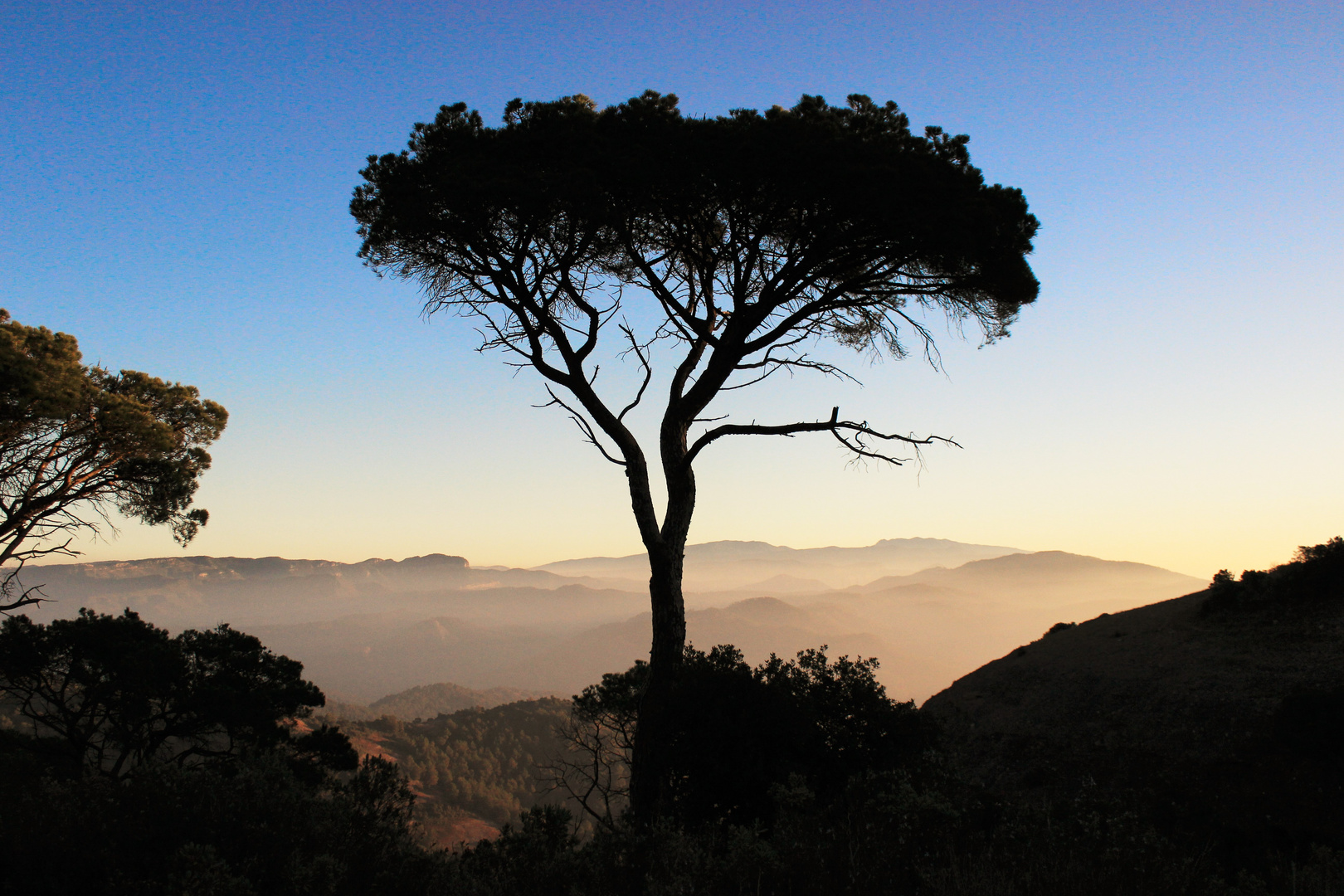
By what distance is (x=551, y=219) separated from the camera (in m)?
8.91

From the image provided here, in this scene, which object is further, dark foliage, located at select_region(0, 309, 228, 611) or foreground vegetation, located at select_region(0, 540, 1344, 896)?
dark foliage, located at select_region(0, 309, 228, 611)

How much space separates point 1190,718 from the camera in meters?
12.7

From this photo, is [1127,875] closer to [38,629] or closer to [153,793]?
[153,793]

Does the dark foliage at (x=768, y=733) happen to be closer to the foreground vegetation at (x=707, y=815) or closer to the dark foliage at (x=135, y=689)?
the foreground vegetation at (x=707, y=815)

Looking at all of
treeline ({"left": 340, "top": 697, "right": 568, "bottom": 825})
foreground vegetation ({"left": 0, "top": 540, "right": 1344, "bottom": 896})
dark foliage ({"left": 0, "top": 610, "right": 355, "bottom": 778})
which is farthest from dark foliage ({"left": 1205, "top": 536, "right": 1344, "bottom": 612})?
treeline ({"left": 340, "top": 697, "right": 568, "bottom": 825})

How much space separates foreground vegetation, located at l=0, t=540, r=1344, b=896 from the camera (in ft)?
11.8

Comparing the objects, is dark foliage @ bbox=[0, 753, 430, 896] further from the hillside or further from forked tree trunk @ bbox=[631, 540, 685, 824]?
the hillside

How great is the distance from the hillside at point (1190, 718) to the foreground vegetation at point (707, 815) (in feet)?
0.29

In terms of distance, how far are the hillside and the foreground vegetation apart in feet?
0.29

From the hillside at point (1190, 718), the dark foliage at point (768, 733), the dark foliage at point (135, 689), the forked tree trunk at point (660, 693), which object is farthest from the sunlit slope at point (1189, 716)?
the dark foliage at point (135, 689)

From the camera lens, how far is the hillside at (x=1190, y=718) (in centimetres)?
988

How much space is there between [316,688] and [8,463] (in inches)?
324

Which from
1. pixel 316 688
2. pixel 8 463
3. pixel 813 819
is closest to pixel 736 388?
pixel 813 819

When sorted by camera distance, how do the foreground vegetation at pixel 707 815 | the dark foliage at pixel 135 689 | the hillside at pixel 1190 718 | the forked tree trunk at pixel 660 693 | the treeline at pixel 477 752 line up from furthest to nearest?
the treeline at pixel 477 752, the dark foliage at pixel 135 689, the hillside at pixel 1190 718, the forked tree trunk at pixel 660 693, the foreground vegetation at pixel 707 815
